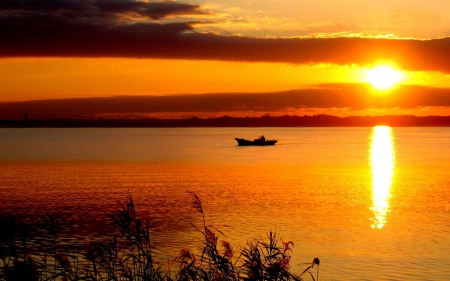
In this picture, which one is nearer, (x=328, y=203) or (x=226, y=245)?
(x=226, y=245)

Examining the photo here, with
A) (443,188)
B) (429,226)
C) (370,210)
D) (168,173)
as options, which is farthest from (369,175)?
(429,226)

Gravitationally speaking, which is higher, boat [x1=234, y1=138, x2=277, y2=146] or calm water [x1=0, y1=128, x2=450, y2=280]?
boat [x1=234, y1=138, x2=277, y2=146]

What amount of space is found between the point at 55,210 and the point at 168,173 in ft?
107

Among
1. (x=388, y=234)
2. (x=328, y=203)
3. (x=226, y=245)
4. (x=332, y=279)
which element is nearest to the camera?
(x=226, y=245)

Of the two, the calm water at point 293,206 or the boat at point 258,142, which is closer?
the calm water at point 293,206

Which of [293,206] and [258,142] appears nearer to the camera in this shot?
[293,206]

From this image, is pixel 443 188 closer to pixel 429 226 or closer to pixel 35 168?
pixel 429 226

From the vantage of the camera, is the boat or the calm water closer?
the calm water

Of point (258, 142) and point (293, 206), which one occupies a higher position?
point (258, 142)

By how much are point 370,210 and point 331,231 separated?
1037cm

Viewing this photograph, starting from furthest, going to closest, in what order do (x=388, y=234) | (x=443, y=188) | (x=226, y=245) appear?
(x=443, y=188) < (x=388, y=234) < (x=226, y=245)

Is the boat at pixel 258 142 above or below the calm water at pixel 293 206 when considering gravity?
above

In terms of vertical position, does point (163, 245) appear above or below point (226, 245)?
below

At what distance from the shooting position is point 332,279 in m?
23.3
